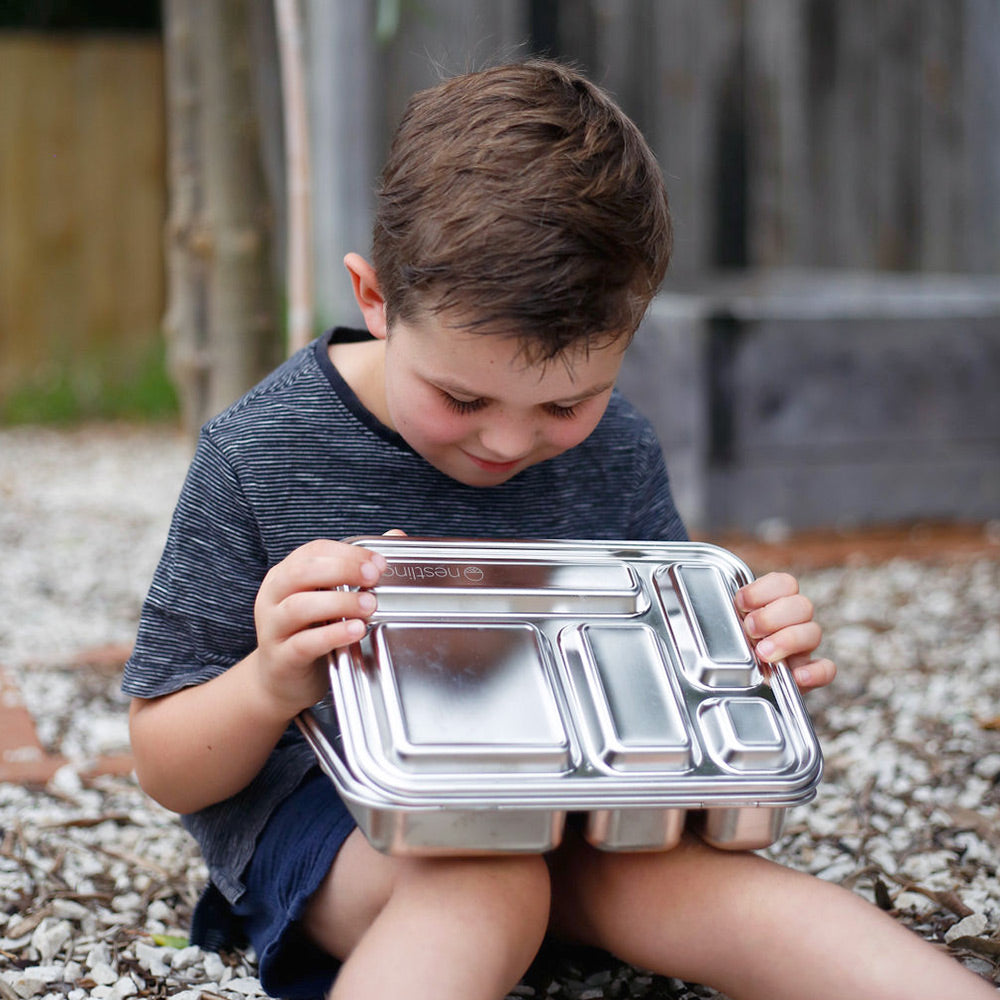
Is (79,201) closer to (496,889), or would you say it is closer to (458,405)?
(458,405)

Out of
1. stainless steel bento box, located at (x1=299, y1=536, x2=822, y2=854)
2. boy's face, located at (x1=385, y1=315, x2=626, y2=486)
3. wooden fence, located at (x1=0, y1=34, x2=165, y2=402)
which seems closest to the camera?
stainless steel bento box, located at (x1=299, y1=536, x2=822, y2=854)

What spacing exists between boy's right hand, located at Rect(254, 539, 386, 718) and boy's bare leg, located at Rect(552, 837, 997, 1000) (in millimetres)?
345

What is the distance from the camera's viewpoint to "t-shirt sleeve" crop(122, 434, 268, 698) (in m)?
1.26

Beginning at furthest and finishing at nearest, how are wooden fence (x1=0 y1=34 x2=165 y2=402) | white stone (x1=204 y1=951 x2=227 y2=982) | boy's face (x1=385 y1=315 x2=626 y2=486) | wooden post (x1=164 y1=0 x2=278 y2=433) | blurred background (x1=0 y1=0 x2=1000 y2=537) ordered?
wooden fence (x1=0 y1=34 x2=165 y2=402)
blurred background (x1=0 y1=0 x2=1000 y2=537)
wooden post (x1=164 y1=0 x2=278 y2=433)
white stone (x1=204 y1=951 x2=227 y2=982)
boy's face (x1=385 y1=315 x2=626 y2=486)

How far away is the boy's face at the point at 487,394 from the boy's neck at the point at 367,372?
13cm

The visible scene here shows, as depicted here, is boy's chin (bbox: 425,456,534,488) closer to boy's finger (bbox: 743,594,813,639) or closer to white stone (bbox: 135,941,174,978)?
boy's finger (bbox: 743,594,813,639)

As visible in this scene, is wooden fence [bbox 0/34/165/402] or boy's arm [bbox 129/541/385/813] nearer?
boy's arm [bbox 129/541/385/813]

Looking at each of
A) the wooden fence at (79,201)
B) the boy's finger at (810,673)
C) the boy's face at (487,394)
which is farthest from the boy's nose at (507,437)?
the wooden fence at (79,201)

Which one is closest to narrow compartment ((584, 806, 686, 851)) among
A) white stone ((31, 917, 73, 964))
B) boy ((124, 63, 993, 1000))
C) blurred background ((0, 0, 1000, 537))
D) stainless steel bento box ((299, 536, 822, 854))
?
stainless steel bento box ((299, 536, 822, 854))

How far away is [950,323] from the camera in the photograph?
11.7 feet

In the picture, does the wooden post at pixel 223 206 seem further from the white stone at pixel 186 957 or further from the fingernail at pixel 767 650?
the fingernail at pixel 767 650

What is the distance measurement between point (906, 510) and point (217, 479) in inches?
110

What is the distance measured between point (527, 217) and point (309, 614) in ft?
1.24

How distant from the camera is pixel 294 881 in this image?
1232 mm
